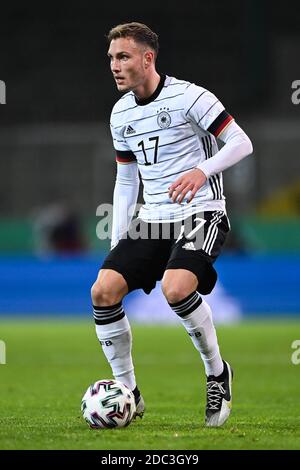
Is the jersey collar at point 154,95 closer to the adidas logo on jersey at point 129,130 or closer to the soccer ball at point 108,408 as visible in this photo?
the adidas logo on jersey at point 129,130

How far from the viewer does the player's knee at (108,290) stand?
6.25 metres

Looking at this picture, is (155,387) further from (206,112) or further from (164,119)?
(206,112)

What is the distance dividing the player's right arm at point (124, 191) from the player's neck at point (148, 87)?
30 cm

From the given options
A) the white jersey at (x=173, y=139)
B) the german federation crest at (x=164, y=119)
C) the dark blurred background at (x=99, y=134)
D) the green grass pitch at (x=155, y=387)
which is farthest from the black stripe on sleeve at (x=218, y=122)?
the dark blurred background at (x=99, y=134)

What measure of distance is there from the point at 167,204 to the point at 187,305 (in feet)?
2.18

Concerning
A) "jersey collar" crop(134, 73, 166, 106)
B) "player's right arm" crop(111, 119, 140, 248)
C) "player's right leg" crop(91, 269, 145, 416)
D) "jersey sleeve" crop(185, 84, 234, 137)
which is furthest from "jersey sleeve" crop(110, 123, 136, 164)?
"player's right leg" crop(91, 269, 145, 416)

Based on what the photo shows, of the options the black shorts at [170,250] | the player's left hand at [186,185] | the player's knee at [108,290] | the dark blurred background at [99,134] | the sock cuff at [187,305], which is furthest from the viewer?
the dark blurred background at [99,134]

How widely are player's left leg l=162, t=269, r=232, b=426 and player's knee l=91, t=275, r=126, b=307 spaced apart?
353mm

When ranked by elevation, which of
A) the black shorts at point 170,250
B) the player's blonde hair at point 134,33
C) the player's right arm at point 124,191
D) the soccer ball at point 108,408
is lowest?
the soccer ball at point 108,408

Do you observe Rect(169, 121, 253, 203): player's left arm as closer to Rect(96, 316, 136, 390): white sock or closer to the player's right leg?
the player's right leg

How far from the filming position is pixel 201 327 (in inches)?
241

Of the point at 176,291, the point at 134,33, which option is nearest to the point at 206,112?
the point at 134,33

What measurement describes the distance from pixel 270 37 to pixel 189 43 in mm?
1935

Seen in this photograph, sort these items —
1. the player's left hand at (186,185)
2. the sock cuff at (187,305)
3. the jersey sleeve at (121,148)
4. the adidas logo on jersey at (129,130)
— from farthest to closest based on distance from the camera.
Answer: the jersey sleeve at (121,148), the adidas logo on jersey at (129,130), the sock cuff at (187,305), the player's left hand at (186,185)
